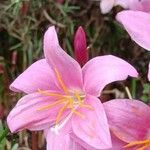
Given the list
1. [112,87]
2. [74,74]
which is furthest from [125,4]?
[112,87]

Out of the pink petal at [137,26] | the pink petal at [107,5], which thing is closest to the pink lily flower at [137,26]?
the pink petal at [137,26]

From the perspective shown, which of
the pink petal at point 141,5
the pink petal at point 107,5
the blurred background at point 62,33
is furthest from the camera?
the blurred background at point 62,33

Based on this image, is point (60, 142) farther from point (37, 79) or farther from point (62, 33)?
point (62, 33)

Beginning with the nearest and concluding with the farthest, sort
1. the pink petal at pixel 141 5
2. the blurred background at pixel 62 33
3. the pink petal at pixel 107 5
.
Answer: the pink petal at pixel 141 5, the pink petal at pixel 107 5, the blurred background at pixel 62 33

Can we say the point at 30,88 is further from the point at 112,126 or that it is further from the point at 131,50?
the point at 131,50

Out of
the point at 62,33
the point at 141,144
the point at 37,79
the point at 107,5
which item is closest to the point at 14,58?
the point at 62,33

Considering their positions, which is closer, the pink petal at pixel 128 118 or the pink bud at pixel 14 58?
the pink petal at pixel 128 118

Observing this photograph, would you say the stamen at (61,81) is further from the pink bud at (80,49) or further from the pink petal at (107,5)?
the pink petal at (107,5)

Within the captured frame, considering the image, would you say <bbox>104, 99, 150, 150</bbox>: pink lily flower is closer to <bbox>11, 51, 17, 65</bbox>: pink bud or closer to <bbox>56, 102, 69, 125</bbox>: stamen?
<bbox>56, 102, 69, 125</bbox>: stamen
